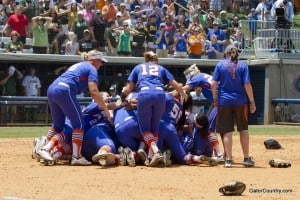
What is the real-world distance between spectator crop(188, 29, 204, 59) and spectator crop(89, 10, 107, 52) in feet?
9.43

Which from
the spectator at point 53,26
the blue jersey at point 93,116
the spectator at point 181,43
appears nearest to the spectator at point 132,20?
the spectator at point 181,43

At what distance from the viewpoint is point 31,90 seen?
24.7 metres

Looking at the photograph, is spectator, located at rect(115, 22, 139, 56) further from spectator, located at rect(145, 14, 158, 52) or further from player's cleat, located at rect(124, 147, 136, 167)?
player's cleat, located at rect(124, 147, 136, 167)

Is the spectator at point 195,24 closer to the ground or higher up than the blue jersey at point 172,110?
higher up

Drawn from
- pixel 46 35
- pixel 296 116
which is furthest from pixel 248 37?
pixel 46 35

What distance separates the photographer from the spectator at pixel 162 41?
86.2 feet

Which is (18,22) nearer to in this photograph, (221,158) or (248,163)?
(221,158)

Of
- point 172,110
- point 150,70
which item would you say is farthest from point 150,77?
point 172,110

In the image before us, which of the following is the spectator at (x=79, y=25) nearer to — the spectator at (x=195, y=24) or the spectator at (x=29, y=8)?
the spectator at (x=29, y=8)

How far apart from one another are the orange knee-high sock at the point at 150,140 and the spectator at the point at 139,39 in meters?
13.8

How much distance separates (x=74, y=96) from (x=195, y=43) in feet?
48.4

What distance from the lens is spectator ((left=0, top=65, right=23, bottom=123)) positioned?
79.5 ft

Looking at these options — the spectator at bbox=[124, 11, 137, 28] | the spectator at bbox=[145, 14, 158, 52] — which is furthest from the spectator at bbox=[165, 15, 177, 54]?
the spectator at bbox=[124, 11, 137, 28]

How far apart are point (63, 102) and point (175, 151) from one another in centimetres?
186
